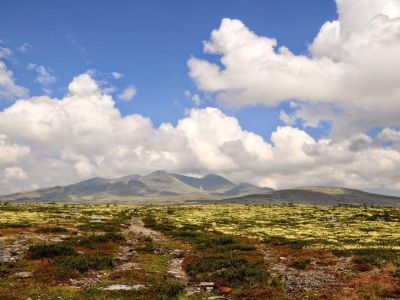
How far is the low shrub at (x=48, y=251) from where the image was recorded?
128 ft

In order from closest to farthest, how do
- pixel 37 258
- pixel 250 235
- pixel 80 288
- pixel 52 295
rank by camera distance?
pixel 52 295, pixel 80 288, pixel 37 258, pixel 250 235

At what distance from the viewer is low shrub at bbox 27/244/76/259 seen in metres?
39.1

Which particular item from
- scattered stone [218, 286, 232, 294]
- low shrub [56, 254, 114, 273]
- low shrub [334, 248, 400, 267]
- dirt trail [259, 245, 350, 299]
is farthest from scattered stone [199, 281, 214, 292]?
low shrub [334, 248, 400, 267]

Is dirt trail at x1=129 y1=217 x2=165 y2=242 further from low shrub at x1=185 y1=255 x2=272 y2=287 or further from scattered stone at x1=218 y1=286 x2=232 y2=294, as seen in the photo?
scattered stone at x1=218 y1=286 x2=232 y2=294

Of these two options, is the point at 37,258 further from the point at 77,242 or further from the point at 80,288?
the point at 80,288

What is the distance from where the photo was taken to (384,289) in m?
25.4

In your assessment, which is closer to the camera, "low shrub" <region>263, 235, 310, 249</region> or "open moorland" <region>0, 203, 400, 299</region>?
"open moorland" <region>0, 203, 400, 299</region>

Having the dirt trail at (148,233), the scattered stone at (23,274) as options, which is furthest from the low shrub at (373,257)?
the scattered stone at (23,274)

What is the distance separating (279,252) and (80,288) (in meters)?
25.4

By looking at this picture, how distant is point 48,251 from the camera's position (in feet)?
130

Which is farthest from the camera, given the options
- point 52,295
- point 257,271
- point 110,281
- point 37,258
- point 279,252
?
point 279,252

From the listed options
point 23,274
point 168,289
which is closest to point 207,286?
point 168,289

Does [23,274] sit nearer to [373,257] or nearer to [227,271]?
[227,271]

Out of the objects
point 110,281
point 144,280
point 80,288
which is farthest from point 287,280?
point 80,288
